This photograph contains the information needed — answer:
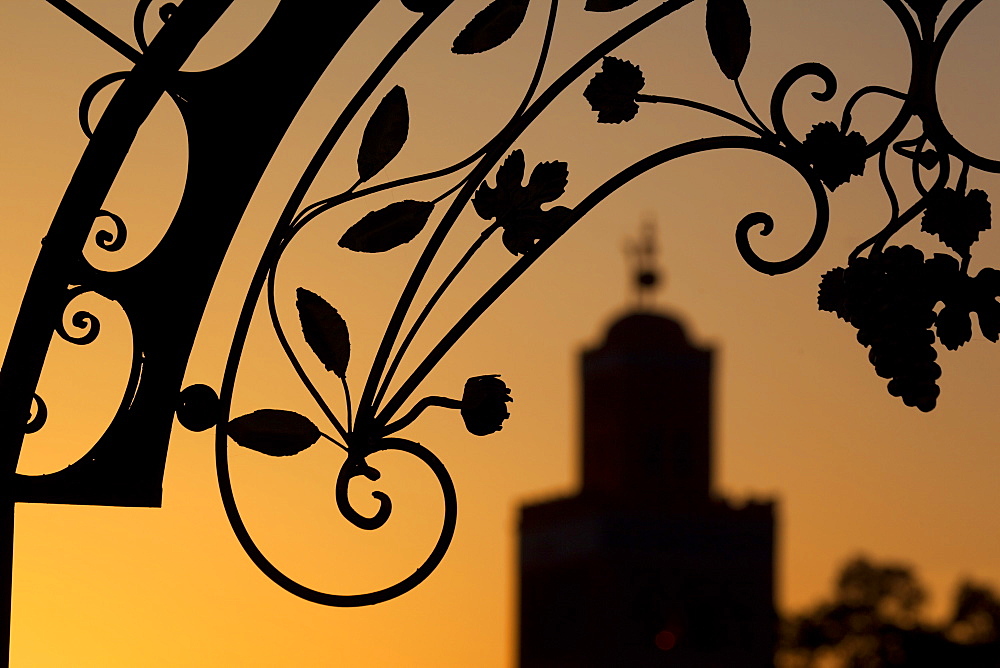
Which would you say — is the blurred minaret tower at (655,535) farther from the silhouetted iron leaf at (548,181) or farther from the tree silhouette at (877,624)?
the silhouetted iron leaf at (548,181)

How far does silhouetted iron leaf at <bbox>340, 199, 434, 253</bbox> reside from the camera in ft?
6.69

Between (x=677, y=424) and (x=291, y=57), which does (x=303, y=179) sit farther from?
(x=677, y=424)

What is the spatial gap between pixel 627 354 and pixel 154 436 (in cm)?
3974

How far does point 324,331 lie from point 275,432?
0.38 ft

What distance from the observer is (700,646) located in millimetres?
40719

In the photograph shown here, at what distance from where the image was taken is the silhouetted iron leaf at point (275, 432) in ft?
6.47

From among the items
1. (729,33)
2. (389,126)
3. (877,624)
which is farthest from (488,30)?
(877,624)

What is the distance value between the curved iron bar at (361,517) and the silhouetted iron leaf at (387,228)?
0.68 ft

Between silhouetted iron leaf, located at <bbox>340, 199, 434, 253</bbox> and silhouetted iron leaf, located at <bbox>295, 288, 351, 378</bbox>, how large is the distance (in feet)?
0.23

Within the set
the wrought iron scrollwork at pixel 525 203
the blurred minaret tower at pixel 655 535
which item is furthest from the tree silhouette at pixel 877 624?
the wrought iron scrollwork at pixel 525 203

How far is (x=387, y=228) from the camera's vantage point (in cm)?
204

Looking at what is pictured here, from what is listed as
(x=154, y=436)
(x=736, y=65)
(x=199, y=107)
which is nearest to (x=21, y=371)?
(x=154, y=436)

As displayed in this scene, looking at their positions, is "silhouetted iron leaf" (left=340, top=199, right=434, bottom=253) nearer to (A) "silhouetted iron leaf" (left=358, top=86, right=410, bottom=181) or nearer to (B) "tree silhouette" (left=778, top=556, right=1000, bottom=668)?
(A) "silhouetted iron leaf" (left=358, top=86, right=410, bottom=181)

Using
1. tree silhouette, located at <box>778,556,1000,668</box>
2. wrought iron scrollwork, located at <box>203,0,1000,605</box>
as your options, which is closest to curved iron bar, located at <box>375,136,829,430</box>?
wrought iron scrollwork, located at <box>203,0,1000,605</box>
